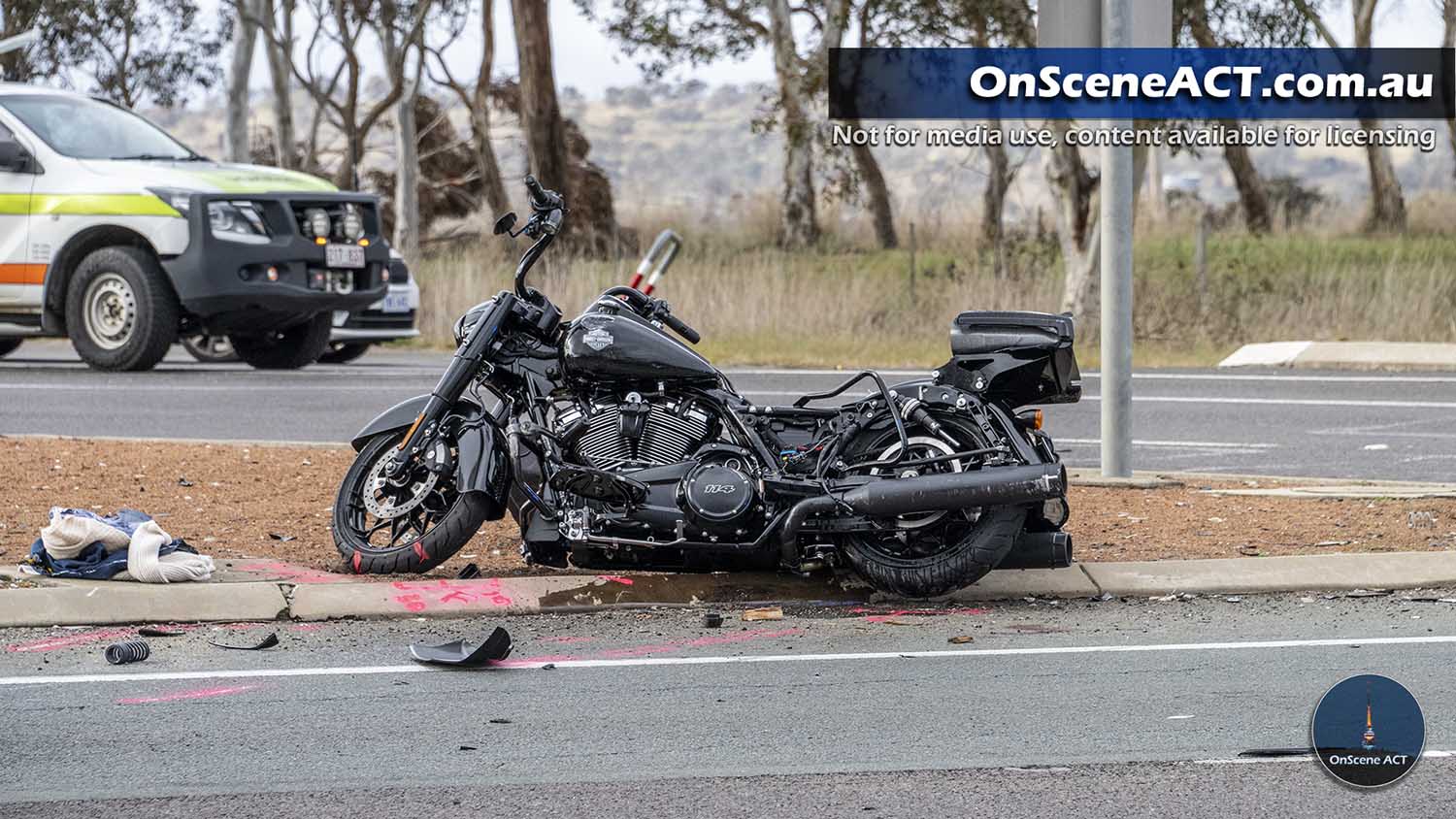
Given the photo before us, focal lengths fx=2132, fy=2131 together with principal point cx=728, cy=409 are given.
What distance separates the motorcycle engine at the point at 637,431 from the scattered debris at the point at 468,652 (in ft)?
3.52

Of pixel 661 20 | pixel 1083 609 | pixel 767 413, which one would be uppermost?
pixel 661 20

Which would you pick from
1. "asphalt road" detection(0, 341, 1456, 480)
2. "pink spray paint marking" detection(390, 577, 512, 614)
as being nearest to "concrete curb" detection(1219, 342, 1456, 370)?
"asphalt road" detection(0, 341, 1456, 480)

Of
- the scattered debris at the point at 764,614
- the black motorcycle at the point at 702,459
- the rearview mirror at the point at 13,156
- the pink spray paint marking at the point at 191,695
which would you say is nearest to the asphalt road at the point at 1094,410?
the rearview mirror at the point at 13,156

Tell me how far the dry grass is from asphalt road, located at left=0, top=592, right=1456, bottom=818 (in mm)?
11651

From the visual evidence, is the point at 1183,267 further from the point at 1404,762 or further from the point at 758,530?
the point at 1404,762

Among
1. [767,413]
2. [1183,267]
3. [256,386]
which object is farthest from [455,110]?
[767,413]

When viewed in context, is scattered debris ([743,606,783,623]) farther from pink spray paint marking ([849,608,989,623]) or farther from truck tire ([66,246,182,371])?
truck tire ([66,246,182,371])

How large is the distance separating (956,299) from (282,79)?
19081 mm

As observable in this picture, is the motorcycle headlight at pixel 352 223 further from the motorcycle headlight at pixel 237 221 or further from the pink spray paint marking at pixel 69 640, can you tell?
the pink spray paint marking at pixel 69 640

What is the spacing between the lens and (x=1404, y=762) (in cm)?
521

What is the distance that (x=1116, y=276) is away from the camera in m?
10.3

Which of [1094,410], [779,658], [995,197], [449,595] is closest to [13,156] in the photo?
[1094,410]

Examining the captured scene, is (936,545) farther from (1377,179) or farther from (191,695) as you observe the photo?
(1377,179)

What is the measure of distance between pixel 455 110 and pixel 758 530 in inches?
4271
